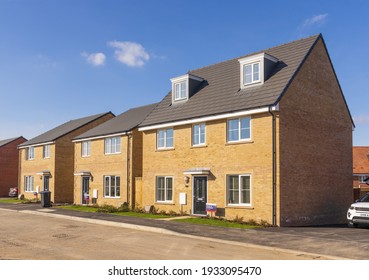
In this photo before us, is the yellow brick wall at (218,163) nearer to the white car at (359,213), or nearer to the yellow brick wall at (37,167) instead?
the white car at (359,213)

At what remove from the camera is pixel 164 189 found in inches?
979

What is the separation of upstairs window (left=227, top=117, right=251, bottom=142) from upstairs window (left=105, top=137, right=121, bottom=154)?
11375mm

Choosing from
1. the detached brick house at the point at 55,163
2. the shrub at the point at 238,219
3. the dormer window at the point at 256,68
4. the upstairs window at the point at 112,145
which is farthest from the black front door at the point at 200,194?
the detached brick house at the point at 55,163

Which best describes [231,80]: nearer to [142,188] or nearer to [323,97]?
[323,97]

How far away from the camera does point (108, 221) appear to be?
65.5 ft

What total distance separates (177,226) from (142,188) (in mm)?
8714

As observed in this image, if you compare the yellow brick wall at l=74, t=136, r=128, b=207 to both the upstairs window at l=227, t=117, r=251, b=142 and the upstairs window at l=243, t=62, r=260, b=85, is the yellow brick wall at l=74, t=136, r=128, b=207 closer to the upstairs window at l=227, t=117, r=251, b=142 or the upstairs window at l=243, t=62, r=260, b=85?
the upstairs window at l=227, t=117, r=251, b=142

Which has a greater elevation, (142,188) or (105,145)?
(105,145)

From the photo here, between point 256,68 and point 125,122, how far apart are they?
44.2ft

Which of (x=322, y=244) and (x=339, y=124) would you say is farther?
(x=339, y=124)

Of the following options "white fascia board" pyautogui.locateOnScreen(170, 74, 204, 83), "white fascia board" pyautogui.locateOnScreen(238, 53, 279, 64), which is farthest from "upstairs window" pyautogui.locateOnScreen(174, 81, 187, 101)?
"white fascia board" pyautogui.locateOnScreen(238, 53, 279, 64)

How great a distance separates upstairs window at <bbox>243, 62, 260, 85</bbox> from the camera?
21812 millimetres

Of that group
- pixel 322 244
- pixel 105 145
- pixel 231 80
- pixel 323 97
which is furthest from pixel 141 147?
pixel 322 244

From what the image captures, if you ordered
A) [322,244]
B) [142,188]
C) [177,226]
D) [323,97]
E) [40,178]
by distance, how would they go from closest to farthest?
[322,244] < [177,226] < [323,97] < [142,188] < [40,178]
